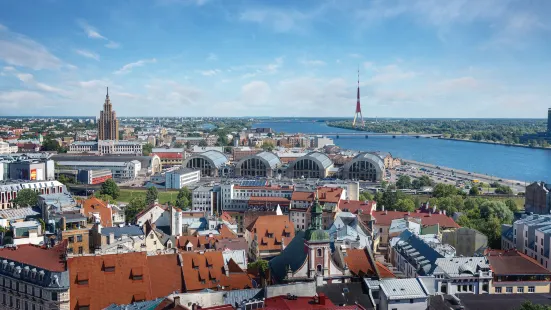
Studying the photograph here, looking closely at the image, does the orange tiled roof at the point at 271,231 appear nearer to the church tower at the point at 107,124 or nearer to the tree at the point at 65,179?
the tree at the point at 65,179

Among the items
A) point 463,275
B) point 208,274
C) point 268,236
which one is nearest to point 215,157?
point 268,236

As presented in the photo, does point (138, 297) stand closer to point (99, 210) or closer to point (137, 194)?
point (99, 210)

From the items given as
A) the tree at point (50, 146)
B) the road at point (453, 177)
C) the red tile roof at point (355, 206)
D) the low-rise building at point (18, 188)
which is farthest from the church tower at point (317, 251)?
the tree at point (50, 146)

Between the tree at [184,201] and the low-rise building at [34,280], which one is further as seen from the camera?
the tree at [184,201]

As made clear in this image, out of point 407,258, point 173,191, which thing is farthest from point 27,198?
point 407,258

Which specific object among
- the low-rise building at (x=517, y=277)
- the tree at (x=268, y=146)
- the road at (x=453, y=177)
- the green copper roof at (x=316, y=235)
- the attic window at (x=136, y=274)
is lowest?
the road at (x=453, y=177)

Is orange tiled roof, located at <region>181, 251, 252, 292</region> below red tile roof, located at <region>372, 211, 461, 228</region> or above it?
above

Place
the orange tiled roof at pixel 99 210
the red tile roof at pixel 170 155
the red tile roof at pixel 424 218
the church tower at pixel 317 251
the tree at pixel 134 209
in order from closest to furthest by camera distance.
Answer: the church tower at pixel 317 251
the orange tiled roof at pixel 99 210
the red tile roof at pixel 424 218
the tree at pixel 134 209
the red tile roof at pixel 170 155

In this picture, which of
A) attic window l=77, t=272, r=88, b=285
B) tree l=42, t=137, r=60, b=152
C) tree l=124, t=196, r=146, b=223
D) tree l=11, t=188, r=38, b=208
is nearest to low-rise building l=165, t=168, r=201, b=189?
tree l=11, t=188, r=38, b=208

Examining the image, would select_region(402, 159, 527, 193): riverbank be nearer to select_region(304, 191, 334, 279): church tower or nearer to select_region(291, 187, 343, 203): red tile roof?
select_region(291, 187, 343, 203): red tile roof
